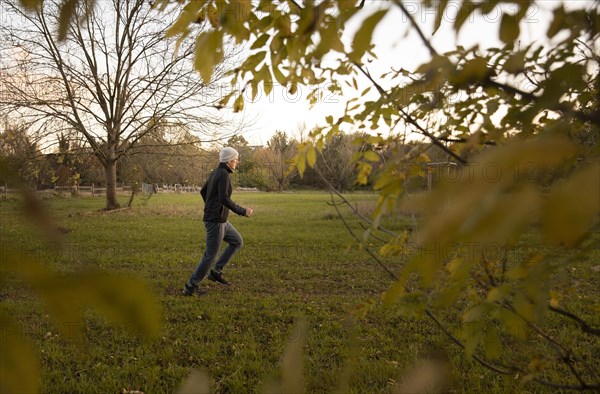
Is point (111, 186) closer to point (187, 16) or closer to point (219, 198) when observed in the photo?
point (219, 198)

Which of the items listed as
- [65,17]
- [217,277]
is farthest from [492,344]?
[217,277]

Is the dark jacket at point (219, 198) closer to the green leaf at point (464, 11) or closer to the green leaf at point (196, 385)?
the green leaf at point (464, 11)

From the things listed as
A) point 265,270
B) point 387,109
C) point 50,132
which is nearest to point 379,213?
point 387,109

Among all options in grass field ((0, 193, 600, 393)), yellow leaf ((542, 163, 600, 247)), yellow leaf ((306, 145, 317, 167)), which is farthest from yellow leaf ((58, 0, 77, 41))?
yellow leaf ((306, 145, 317, 167))

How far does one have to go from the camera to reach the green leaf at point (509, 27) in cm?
91

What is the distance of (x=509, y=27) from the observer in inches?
36.0

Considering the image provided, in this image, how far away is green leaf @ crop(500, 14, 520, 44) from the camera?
910mm

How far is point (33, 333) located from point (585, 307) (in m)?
6.14

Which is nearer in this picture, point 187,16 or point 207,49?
point 207,49

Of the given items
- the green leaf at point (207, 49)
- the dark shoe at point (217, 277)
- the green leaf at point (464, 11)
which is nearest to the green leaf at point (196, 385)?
the green leaf at point (207, 49)

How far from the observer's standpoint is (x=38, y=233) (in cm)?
38

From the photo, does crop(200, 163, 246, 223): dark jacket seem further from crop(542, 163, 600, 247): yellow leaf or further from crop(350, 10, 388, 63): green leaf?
crop(542, 163, 600, 247): yellow leaf

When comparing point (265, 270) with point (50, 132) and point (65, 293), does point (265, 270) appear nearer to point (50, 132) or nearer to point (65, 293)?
point (65, 293)

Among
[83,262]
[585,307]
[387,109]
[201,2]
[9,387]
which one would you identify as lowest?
[585,307]
